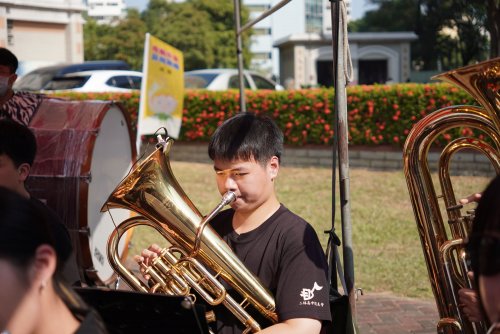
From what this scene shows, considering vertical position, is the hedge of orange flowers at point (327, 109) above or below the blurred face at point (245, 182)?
above

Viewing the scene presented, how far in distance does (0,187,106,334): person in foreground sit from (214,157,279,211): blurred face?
3.51 ft

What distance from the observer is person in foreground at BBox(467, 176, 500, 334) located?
1406 millimetres

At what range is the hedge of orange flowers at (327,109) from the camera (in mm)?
10570

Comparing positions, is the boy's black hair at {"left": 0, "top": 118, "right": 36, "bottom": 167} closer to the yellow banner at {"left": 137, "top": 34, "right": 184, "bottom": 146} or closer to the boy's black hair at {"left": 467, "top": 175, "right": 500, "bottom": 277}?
the boy's black hair at {"left": 467, "top": 175, "right": 500, "bottom": 277}

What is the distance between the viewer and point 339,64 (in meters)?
3.22

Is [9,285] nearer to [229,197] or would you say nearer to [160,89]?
[229,197]

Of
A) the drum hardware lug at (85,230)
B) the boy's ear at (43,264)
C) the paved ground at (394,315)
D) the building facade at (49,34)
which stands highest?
the building facade at (49,34)

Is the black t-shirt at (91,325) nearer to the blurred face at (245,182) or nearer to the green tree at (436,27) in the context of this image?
the blurred face at (245,182)

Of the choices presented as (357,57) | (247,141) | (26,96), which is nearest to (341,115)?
(247,141)

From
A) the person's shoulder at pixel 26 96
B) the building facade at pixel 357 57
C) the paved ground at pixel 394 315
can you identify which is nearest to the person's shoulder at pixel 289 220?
the paved ground at pixel 394 315

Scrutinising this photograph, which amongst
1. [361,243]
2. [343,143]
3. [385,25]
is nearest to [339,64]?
[343,143]

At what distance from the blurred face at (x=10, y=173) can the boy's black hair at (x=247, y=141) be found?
2.81ft

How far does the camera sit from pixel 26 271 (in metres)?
1.55

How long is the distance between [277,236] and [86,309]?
1.02 meters
